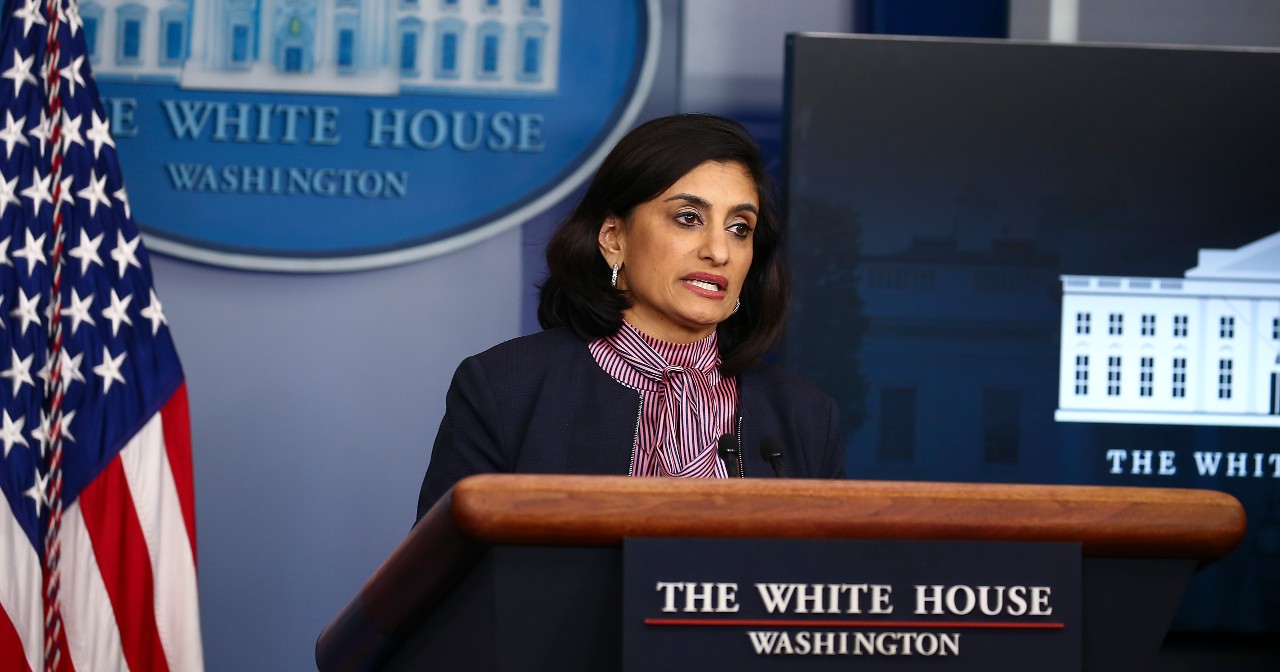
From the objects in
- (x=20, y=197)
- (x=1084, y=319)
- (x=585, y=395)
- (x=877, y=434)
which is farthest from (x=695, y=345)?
(x=20, y=197)

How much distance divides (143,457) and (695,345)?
4.48 ft

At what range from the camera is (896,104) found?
2.87 m

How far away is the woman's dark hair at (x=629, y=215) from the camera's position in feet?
6.34

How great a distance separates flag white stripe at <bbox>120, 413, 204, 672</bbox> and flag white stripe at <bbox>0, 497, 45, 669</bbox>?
0.75 feet

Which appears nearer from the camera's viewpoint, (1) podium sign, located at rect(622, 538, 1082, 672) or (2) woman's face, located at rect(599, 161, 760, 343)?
(1) podium sign, located at rect(622, 538, 1082, 672)

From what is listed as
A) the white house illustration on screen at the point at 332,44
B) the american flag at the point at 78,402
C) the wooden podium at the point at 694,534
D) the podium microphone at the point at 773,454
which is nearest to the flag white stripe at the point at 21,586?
the american flag at the point at 78,402

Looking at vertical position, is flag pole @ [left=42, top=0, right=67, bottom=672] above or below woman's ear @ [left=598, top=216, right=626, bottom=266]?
below

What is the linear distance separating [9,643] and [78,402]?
0.49 metres

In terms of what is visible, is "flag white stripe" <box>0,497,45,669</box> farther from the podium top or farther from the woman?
the podium top

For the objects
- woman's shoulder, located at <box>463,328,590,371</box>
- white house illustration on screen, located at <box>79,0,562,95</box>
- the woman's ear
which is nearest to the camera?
woman's shoulder, located at <box>463,328,590,371</box>

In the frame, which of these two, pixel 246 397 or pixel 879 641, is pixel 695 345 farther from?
→ pixel 246 397

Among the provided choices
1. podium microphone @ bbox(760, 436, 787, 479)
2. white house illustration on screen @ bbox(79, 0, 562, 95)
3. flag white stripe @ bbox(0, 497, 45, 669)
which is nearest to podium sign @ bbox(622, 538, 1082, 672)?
podium microphone @ bbox(760, 436, 787, 479)

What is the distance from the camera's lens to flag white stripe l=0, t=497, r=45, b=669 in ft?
8.14

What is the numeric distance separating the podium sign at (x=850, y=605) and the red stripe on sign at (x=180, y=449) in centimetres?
216
